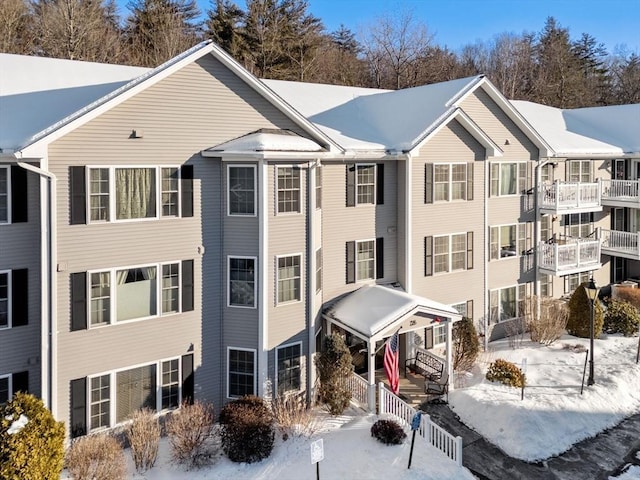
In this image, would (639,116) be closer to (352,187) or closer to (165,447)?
(352,187)

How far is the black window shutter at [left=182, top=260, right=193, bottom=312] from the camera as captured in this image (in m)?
15.2

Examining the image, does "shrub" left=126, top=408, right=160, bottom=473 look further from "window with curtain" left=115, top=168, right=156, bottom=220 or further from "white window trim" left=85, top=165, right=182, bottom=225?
"window with curtain" left=115, top=168, right=156, bottom=220

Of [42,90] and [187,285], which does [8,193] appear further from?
[187,285]

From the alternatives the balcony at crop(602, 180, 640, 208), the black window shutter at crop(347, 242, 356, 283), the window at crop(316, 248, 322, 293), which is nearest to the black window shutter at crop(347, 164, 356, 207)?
the black window shutter at crop(347, 242, 356, 283)

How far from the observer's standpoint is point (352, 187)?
18781mm

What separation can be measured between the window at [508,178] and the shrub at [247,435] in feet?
46.8

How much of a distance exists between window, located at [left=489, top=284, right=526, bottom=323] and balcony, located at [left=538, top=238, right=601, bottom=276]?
1510mm

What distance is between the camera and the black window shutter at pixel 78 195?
1348cm

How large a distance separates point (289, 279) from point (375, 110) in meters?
9.87

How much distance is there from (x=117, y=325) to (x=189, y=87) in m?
7.05

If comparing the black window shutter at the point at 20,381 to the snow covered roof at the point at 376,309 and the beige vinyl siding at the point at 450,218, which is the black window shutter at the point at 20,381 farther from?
the beige vinyl siding at the point at 450,218

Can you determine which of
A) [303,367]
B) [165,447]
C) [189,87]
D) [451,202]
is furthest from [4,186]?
[451,202]

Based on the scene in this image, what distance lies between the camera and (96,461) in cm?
1210

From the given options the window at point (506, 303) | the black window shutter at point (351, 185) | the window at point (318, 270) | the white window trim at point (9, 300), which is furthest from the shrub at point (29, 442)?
the window at point (506, 303)
